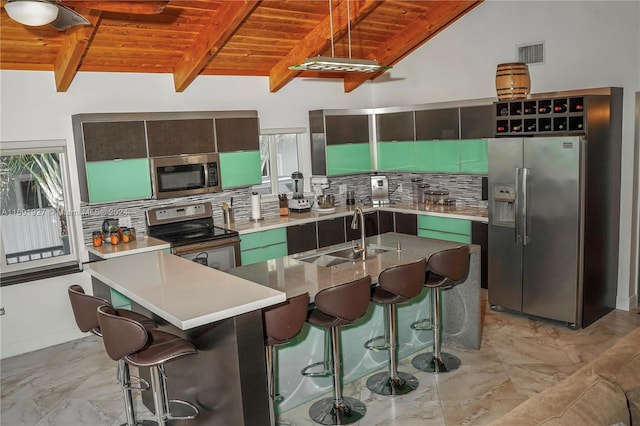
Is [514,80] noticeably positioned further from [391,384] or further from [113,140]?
[113,140]

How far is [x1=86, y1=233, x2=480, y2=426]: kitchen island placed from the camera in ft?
9.60

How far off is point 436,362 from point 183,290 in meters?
2.30

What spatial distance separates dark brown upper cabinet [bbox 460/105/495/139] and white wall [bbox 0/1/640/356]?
1.28 feet

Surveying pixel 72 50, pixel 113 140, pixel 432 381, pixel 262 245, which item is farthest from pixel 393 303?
pixel 72 50

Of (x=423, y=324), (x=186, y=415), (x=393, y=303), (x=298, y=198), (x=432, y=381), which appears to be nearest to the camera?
(x=186, y=415)

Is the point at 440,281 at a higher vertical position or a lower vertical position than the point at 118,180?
lower

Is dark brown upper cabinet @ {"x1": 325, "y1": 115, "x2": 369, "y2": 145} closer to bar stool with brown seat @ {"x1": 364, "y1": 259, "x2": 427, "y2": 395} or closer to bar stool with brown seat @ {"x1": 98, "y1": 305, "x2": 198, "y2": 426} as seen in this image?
bar stool with brown seat @ {"x1": 364, "y1": 259, "x2": 427, "y2": 395}

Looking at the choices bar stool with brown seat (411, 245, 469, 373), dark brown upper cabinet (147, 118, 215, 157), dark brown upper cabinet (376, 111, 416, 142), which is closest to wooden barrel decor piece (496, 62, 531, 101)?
dark brown upper cabinet (376, 111, 416, 142)

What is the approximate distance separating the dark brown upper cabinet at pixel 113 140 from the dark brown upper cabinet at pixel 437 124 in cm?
330

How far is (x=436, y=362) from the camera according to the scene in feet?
14.9

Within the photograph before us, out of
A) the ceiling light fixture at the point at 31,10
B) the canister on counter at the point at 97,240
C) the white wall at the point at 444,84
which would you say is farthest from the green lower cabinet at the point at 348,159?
the ceiling light fixture at the point at 31,10

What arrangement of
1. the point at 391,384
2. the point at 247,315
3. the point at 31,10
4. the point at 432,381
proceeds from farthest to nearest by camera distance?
1. the point at 432,381
2. the point at 391,384
3. the point at 247,315
4. the point at 31,10

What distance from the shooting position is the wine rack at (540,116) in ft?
16.5

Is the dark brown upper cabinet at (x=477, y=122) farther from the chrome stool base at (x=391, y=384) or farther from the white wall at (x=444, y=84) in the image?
the chrome stool base at (x=391, y=384)
